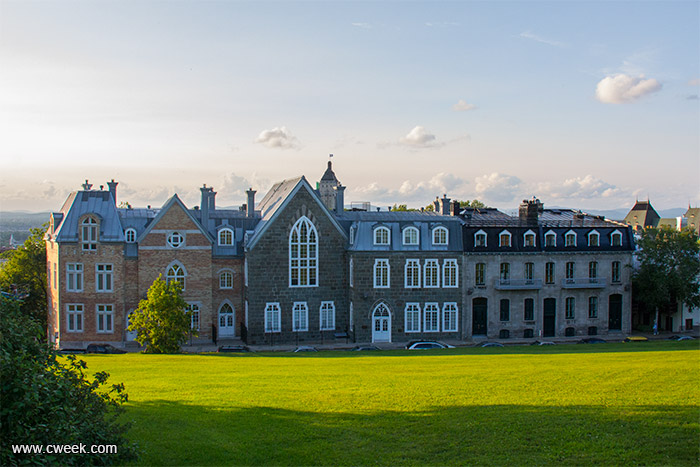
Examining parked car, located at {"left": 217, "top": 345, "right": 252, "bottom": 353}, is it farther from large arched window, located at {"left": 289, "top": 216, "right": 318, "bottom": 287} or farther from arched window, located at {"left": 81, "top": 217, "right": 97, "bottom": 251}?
arched window, located at {"left": 81, "top": 217, "right": 97, "bottom": 251}

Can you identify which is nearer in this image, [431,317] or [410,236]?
[410,236]

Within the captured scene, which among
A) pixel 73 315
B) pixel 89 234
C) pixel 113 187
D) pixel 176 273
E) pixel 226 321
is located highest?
pixel 113 187

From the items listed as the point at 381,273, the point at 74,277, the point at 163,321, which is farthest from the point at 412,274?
the point at 74,277

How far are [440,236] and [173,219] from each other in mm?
21922

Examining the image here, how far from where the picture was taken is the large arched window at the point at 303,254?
48625 millimetres

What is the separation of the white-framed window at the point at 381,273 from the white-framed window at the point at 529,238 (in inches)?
489

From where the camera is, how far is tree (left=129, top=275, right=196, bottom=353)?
38.5 metres

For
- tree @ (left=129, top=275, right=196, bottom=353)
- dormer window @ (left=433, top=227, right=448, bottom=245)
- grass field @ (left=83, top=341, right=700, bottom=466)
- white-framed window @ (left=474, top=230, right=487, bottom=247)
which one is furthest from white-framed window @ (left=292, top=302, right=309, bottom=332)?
grass field @ (left=83, top=341, right=700, bottom=466)

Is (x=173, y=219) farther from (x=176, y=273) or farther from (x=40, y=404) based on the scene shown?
(x=40, y=404)

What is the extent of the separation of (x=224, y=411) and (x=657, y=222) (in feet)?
404

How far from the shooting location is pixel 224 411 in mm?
18531

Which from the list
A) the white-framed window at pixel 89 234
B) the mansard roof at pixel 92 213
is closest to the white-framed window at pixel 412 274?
the mansard roof at pixel 92 213

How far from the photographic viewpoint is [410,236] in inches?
1961

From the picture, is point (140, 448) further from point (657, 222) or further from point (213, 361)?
point (657, 222)
